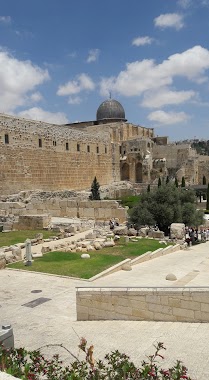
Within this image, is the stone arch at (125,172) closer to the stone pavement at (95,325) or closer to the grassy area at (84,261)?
the grassy area at (84,261)

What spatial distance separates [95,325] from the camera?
591 cm

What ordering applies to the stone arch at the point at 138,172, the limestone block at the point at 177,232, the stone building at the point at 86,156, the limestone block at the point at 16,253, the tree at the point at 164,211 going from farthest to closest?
the stone arch at the point at 138,172 < the stone building at the point at 86,156 < the tree at the point at 164,211 < the limestone block at the point at 177,232 < the limestone block at the point at 16,253

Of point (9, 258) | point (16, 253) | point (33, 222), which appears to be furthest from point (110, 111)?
point (9, 258)

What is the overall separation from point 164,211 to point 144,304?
11.7 m

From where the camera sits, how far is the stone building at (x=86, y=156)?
25484mm

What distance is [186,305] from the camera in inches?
222

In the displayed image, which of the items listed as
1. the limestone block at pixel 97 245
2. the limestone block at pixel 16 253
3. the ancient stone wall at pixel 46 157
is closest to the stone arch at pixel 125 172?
the ancient stone wall at pixel 46 157

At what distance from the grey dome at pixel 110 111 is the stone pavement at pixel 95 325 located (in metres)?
40.4

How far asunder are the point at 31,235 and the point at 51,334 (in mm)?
10605

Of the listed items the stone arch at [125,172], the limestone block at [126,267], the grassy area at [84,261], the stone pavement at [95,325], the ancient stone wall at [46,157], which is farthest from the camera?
the stone arch at [125,172]

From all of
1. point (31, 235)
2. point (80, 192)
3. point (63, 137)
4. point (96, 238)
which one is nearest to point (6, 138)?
point (63, 137)

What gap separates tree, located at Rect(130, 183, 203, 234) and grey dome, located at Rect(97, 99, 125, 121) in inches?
1232

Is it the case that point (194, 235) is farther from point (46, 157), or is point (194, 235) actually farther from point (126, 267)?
point (46, 157)

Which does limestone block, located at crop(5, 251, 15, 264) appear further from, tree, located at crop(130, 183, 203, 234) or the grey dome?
the grey dome
